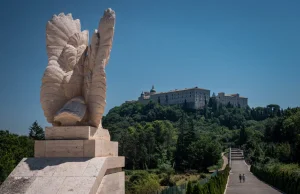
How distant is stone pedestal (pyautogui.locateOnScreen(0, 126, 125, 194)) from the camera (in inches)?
304

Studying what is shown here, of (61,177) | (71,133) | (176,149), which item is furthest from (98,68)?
(176,149)

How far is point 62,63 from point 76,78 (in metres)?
0.62

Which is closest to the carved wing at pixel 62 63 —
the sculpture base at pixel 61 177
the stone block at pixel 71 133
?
the stone block at pixel 71 133

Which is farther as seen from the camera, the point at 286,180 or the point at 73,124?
the point at 286,180

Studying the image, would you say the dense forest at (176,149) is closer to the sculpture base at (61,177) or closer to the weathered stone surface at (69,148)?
the weathered stone surface at (69,148)

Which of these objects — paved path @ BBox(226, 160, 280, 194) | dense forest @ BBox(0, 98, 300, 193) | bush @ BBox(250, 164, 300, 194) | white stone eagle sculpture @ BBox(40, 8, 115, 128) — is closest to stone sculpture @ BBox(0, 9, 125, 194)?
white stone eagle sculpture @ BBox(40, 8, 115, 128)

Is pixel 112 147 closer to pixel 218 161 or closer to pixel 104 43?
pixel 104 43

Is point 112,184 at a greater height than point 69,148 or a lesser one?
lesser

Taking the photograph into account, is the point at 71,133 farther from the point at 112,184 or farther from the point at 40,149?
the point at 112,184

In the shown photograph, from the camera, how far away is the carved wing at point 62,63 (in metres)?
9.64

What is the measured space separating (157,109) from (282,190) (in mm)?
101115

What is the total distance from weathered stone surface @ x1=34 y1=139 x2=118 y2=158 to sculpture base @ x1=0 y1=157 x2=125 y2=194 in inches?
Answer: 8.9

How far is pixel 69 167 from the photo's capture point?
8.30 meters

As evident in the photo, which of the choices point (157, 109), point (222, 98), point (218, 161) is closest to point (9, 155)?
point (218, 161)
